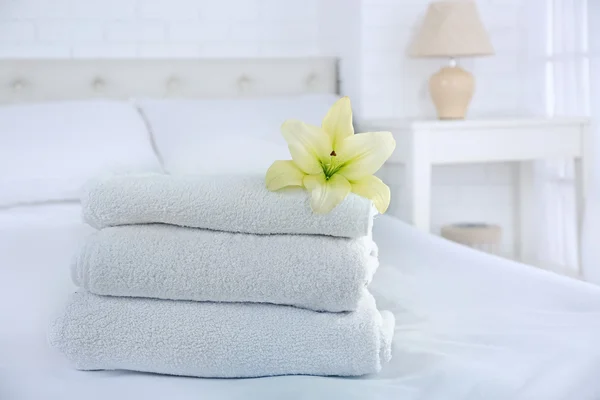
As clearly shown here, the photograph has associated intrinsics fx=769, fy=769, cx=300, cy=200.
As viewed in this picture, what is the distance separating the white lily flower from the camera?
0.94 meters

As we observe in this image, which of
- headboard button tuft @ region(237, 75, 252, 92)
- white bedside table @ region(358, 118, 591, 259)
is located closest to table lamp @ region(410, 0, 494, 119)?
white bedside table @ region(358, 118, 591, 259)

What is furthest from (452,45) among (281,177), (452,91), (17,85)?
(281,177)

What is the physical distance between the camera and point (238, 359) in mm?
889

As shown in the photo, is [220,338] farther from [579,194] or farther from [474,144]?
[579,194]

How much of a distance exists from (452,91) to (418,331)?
1774 mm

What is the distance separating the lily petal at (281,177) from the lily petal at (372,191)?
0.26 feet

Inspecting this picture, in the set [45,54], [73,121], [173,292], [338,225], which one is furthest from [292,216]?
[45,54]

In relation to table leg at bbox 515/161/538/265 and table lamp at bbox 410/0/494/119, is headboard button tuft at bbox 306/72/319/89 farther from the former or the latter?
table leg at bbox 515/161/538/265

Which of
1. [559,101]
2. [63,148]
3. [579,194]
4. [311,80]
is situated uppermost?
[311,80]

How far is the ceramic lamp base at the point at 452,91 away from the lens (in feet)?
8.95

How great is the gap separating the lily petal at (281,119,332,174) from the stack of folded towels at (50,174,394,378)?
0.05 metres

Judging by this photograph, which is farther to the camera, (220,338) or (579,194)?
(579,194)

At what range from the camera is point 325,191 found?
890 millimetres

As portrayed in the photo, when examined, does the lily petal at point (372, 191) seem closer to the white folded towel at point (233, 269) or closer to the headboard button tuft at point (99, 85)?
the white folded towel at point (233, 269)
